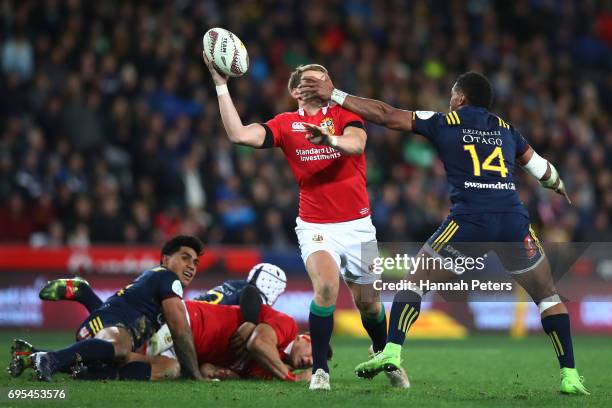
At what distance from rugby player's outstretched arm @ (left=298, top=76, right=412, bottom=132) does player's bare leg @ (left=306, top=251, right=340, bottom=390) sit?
122 cm

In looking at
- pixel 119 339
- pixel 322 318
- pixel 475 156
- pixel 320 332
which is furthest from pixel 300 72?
pixel 119 339

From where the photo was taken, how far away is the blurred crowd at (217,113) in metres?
15.5

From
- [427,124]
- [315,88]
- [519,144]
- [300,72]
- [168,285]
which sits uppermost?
[300,72]

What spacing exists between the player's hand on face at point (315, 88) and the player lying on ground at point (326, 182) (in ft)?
0.18

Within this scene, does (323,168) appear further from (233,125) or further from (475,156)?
(475,156)

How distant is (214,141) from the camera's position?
1697 centimetres

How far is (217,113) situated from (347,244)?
9581 mm

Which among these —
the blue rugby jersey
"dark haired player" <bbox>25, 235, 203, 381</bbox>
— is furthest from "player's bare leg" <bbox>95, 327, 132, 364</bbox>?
the blue rugby jersey

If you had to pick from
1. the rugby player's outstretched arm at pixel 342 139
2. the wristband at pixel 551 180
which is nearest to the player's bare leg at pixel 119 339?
the rugby player's outstretched arm at pixel 342 139

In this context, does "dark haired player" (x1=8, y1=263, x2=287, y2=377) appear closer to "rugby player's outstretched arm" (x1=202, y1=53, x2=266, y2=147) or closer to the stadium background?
"rugby player's outstretched arm" (x1=202, y1=53, x2=266, y2=147)

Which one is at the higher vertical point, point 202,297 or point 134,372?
point 202,297

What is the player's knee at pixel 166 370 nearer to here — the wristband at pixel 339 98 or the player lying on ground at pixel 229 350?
the player lying on ground at pixel 229 350

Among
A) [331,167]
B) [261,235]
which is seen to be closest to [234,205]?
[261,235]

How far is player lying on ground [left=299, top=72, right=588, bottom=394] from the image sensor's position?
771 centimetres
